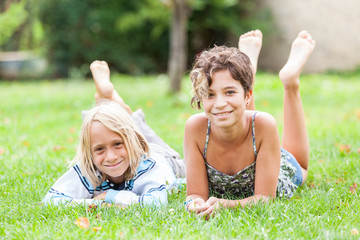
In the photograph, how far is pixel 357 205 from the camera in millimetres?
2654

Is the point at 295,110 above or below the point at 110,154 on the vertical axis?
above

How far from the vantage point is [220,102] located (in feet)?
8.29

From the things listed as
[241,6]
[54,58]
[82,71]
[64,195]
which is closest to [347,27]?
[241,6]

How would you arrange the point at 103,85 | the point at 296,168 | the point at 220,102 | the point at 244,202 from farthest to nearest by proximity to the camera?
the point at 103,85 → the point at 296,168 → the point at 244,202 → the point at 220,102

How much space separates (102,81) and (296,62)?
1592mm

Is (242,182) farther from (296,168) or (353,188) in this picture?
(353,188)

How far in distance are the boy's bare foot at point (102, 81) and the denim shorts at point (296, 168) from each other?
150 centimetres

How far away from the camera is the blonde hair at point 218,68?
2.55 m

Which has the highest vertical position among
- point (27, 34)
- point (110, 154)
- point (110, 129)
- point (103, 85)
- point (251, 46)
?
point (27, 34)

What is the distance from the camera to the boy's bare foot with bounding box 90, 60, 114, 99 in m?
3.75

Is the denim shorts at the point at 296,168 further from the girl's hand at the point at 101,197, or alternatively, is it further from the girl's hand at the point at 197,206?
the girl's hand at the point at 101,197

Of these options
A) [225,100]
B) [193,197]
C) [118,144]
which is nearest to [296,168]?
[193,197]

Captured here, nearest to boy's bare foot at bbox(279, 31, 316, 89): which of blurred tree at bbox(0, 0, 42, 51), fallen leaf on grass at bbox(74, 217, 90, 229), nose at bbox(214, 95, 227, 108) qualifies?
nose at bbox(214, 95, 227, 108)

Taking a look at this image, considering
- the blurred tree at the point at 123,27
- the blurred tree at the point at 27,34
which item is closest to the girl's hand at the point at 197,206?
the blurred tree at the point at 27,34
